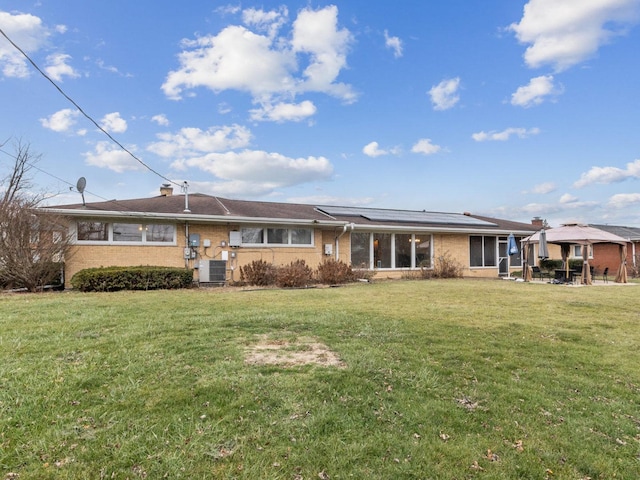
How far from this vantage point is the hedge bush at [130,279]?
11.0 metres

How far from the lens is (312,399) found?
11.0 ft

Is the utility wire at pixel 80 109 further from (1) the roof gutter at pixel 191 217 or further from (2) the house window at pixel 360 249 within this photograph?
(2) the house window at pixel 360 249

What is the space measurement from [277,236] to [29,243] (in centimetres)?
814

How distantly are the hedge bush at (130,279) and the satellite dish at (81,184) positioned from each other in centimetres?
352

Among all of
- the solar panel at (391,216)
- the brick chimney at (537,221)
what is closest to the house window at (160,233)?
Result: the solar panel at (391,216)

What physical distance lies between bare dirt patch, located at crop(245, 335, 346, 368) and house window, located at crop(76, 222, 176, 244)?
9599 mm

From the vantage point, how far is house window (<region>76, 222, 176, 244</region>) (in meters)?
12.6

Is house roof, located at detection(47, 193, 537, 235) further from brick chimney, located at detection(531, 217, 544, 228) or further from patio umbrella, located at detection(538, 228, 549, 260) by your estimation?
brick chimney, located at detection(531, 217, 544, 228)

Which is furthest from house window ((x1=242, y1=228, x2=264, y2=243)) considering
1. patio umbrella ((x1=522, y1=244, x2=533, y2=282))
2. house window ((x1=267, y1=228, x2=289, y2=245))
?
patio umbrella ((x1=522, y1=244, x2=533, y2=282))

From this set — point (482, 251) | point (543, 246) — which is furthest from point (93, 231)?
point (482, 251)

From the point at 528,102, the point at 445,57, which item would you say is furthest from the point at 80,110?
the point at 528,102

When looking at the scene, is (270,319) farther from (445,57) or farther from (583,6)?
(445,57)

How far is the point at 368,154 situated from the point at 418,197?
637cm

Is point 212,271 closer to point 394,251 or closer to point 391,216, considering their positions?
point 394,251
